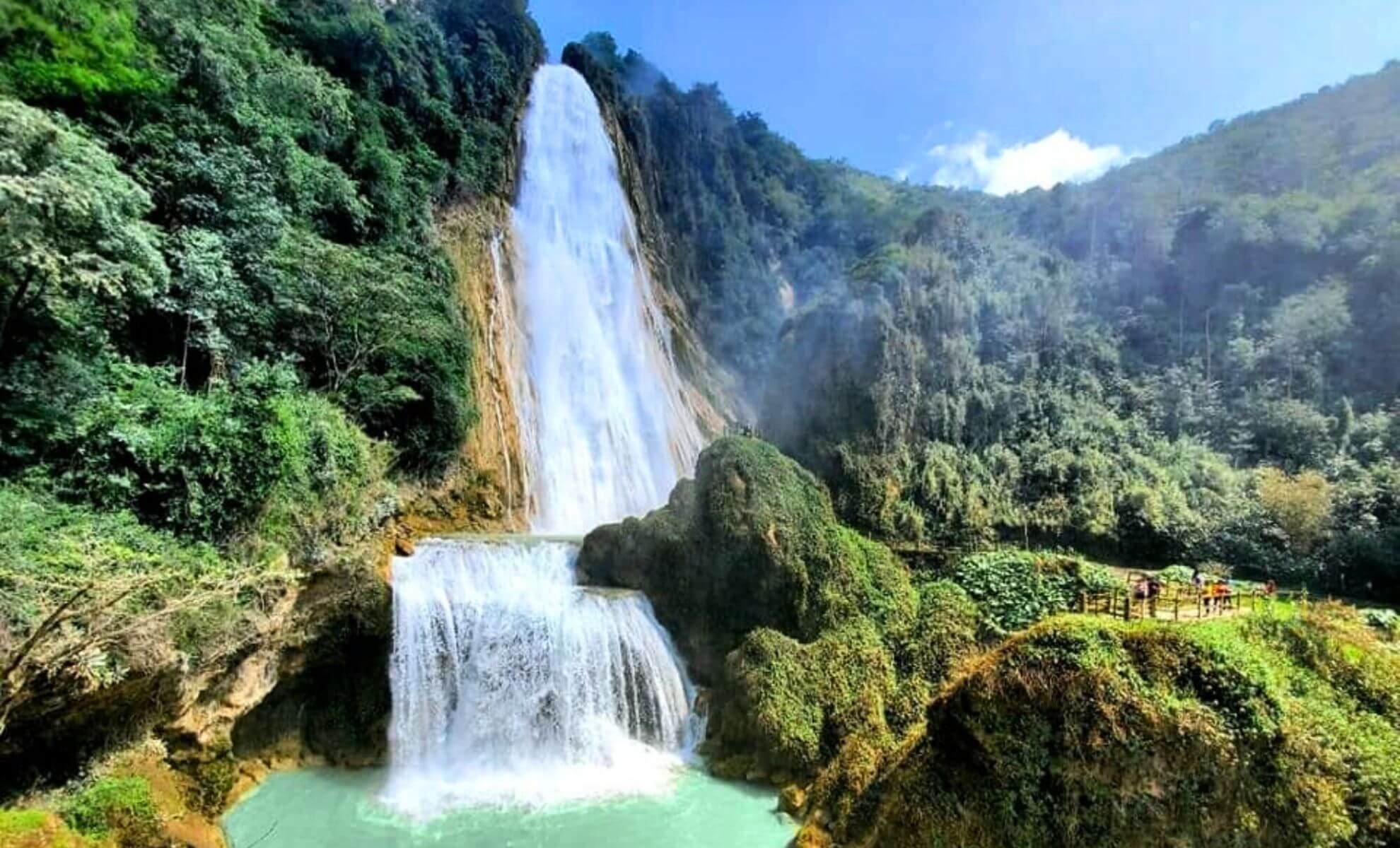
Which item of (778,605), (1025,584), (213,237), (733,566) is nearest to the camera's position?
(213,237)

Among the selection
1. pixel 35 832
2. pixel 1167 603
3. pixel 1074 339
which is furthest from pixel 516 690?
pixel 1074 339

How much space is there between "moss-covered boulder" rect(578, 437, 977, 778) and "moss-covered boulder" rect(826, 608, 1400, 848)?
230 inches

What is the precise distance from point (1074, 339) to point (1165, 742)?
31.6 metres

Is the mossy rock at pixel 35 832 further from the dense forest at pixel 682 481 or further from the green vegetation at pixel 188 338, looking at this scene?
the green vegetation at pixel 188 338

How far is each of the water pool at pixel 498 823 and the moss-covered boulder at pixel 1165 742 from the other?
3621 mm

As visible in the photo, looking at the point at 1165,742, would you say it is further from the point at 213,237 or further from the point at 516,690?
the point at 213,237

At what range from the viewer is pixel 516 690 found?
15000mm

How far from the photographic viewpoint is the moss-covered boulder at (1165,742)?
28.6 feet

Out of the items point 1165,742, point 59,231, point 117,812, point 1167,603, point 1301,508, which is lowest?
point 117,812

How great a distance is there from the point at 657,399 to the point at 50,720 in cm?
2493

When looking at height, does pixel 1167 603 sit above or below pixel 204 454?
below

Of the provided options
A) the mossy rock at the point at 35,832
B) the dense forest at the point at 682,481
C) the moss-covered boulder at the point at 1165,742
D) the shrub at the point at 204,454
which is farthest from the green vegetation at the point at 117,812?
the moss-covered boulder at the point at 1165,742

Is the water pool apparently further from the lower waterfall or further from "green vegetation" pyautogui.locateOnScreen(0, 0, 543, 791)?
"green vegetation" pyautogui.locateOnScreen(0, 0, 543, 791)

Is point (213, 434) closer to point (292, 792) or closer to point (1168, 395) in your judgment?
point (292, 792)
